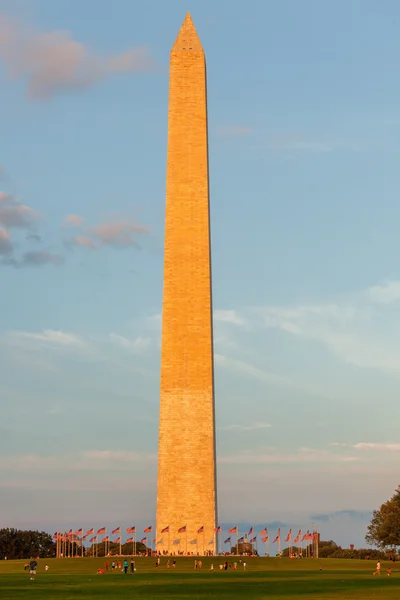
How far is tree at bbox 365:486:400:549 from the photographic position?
86.7m

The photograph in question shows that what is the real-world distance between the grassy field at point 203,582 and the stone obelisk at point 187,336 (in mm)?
5050

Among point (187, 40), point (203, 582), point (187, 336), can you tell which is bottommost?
point (203, 582)

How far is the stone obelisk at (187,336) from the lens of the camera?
241 ft

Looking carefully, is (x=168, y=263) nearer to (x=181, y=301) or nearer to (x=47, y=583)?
(x=181, y=301)

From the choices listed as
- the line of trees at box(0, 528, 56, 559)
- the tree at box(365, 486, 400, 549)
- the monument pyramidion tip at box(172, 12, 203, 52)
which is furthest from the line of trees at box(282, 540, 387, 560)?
the monument pyramidion tip at box(172, 12, 203, 52)

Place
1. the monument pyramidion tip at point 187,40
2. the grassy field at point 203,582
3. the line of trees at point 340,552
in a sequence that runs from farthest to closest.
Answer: the line of trees at point 340,552, the monument pyramidion tip at point 187,40, the grassy field at point 203,582

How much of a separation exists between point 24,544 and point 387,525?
3605 centimetres

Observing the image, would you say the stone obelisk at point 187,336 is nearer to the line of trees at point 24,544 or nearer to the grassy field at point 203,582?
the grassy field at point 203,582

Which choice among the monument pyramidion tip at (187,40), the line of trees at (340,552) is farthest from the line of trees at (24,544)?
the monument pyramidion tip at (187,40)

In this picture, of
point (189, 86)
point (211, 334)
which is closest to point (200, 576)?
point (211, 334)

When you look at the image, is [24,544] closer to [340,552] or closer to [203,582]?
[340,552]

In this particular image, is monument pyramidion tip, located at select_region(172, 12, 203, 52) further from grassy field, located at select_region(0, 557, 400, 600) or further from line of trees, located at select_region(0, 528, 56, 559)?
line of trees, located at select_region(0, 528, 56, 559)

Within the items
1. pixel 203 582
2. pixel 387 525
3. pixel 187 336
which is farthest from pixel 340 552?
pixel 203 582

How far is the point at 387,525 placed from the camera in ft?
285
